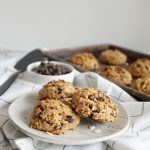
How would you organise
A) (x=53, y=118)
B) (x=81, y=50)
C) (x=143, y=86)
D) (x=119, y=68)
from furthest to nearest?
1. (x=81, y=50)
2. (x=119, y=68)
3. (x=143, y=86)
4. (x=53, y=118)

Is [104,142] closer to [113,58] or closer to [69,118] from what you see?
[69,118]

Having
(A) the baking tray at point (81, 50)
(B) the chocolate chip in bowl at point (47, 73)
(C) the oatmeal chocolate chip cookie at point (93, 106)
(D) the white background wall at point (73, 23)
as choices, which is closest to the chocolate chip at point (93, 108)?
(C) the oatmeal chocolate chip cookie at point (93, 106)

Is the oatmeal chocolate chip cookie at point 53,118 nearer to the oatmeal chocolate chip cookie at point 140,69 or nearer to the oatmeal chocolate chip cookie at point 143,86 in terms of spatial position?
the oatmeal chocolate chip cookie at point 143,86

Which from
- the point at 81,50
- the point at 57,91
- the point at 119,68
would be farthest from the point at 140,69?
the point at 57,91

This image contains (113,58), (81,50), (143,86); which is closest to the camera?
(143,86)

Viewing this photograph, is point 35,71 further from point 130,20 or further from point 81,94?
point 130,20

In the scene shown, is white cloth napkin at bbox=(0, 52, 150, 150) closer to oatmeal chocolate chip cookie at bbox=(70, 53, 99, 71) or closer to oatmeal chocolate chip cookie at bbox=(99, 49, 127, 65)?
oatmeal chocolate chip cookie at bbox=(70, 53, 99, 71)
